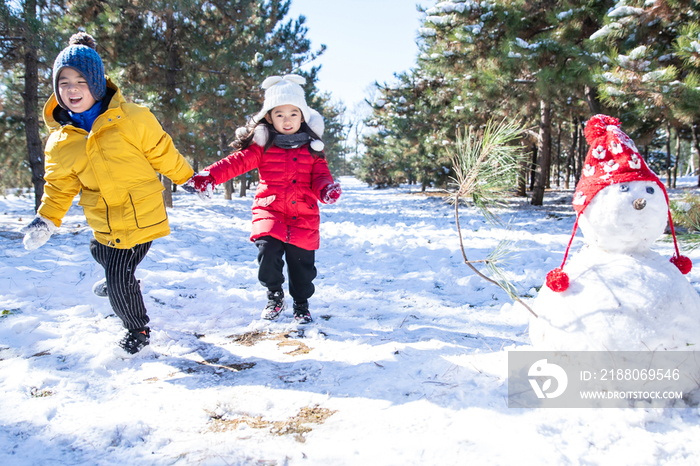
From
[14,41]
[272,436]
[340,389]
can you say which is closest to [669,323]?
[340,389]

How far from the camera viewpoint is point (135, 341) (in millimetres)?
2377

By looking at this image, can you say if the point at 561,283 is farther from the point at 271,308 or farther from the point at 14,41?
→ the point at 14,41

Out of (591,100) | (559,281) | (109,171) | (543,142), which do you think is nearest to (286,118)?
(109,171)

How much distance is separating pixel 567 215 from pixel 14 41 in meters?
11.7

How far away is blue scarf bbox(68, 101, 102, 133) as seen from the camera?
2306 mm

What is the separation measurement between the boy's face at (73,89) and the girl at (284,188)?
35.7 inches

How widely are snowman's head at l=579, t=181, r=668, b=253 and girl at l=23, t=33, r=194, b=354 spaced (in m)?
2.51

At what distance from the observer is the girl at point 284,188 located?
2.91 m

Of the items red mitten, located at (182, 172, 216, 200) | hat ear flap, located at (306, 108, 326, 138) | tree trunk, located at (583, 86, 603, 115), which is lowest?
red mitten, located at (182, 172, 216, 200)

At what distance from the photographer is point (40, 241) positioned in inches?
88.3

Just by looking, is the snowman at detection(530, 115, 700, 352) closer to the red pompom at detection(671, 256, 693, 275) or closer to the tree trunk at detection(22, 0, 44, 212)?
the red pompom at detection(671, 256, 693, 275)

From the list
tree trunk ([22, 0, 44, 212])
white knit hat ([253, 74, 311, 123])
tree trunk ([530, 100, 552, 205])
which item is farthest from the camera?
tree trunk ([530, 100, 552, 205])

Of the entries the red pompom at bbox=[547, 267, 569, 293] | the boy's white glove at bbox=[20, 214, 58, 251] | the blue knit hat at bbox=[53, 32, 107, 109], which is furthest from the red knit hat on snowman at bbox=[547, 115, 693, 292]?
the boy's white glove at bbox=[20, 214, 58, 251]

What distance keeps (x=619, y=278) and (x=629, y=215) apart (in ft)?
0.92
